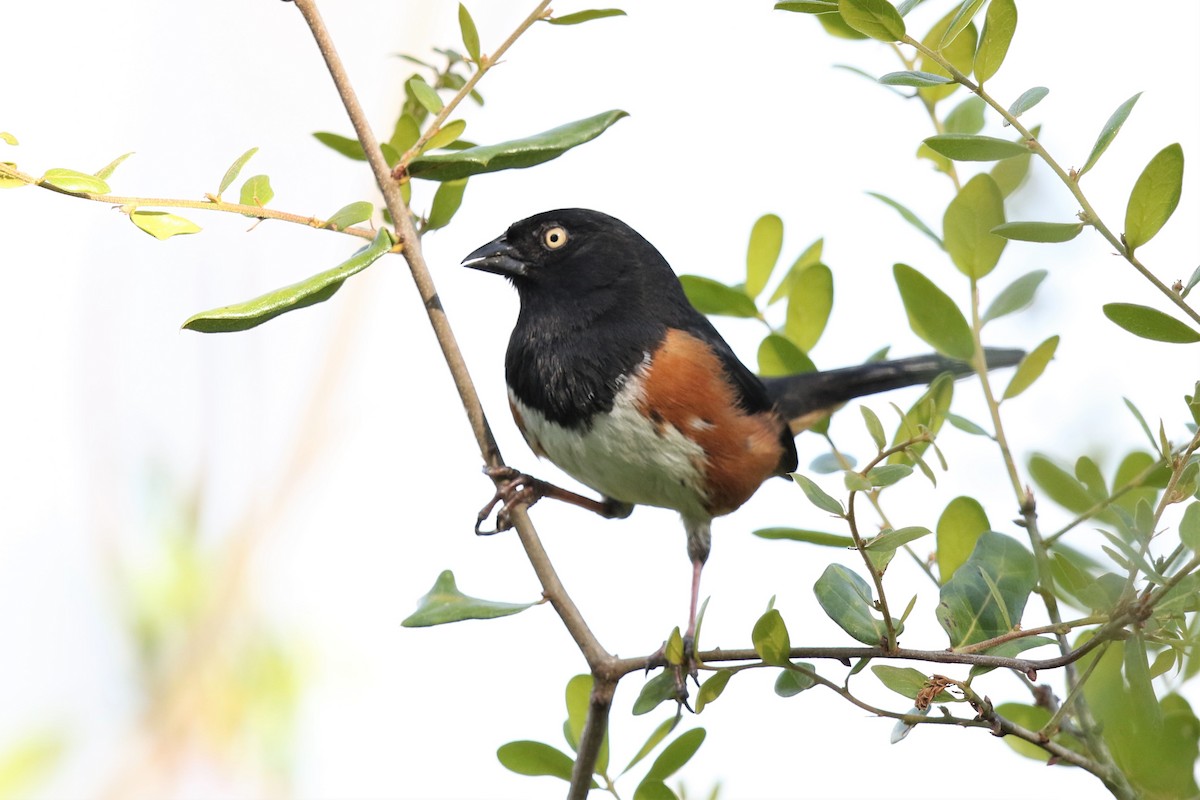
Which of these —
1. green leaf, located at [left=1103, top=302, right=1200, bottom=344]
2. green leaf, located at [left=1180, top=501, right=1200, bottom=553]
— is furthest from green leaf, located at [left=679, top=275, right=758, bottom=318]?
green leaf, located at [left=1180, top=501, right=1200, bottom=553]

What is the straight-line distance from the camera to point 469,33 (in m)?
1.97

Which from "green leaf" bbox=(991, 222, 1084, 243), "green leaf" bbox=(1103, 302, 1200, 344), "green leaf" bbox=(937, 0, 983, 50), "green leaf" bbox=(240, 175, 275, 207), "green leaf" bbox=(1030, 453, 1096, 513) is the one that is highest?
"green leaf" bbox=(937, 0, 983, 50)

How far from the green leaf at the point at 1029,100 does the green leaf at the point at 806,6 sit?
262 mm

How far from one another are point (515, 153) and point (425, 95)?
19cm

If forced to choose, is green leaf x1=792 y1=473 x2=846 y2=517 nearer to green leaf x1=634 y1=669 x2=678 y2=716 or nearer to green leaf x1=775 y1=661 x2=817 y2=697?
green leaf x1=775 y1=661 x2=817 y2=697

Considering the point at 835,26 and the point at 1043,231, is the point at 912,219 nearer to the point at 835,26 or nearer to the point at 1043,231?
the point at 835,26

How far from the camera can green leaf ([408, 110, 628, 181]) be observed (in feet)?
6.29

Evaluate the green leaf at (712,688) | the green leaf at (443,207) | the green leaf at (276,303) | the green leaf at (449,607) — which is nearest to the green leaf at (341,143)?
the green leaf at (443,207)

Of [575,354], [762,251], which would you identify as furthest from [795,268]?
[575,354]

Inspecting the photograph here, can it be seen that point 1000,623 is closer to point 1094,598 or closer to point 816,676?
point 816,676

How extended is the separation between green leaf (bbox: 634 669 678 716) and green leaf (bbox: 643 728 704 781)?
0.07 m

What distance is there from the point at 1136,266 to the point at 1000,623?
492 millimetres

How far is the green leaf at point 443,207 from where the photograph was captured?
7.27 ft

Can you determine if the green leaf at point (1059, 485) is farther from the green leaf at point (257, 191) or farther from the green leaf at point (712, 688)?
the green leaf at point (257, 191)
